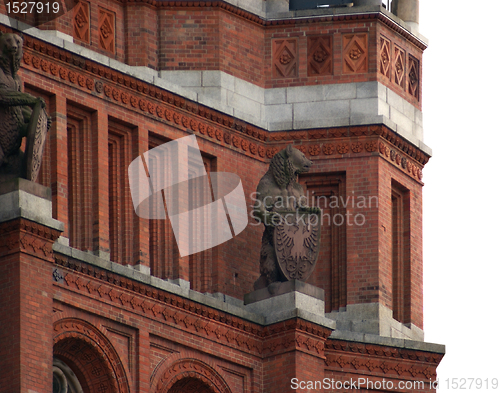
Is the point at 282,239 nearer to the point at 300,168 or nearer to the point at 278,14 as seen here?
the point at 300,168

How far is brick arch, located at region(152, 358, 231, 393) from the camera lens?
55375mm

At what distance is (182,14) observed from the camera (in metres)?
60.5

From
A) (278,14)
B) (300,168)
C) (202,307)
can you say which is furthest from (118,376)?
(278,14)

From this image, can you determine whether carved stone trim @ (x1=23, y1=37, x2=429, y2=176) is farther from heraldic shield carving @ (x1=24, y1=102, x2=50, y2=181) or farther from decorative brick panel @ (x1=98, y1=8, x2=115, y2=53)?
heraldic shield carving @ (x1=24, y1=102, x2=50, y2=181)

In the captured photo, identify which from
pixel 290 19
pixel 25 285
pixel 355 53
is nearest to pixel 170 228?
pixel 290 19

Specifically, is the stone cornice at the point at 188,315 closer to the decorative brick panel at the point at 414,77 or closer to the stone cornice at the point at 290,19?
the stone cornice at the point at 290,19

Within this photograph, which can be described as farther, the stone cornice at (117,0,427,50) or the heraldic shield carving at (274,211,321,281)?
the stone cornice at (117,0,427,50)

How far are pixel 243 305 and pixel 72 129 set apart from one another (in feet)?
17.5

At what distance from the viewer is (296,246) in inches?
2249

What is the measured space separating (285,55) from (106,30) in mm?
4803

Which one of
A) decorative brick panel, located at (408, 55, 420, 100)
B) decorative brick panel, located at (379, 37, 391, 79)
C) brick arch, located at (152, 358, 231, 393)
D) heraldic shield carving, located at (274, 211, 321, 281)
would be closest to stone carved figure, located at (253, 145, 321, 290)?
heraldic shield carving, located at (274, 211, 321, 281)

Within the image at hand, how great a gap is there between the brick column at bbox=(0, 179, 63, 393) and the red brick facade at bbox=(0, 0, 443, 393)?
4 centimetres

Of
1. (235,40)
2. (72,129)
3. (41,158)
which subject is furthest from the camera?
(235,40)

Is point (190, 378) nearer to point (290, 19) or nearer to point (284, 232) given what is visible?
point (284, 232)
